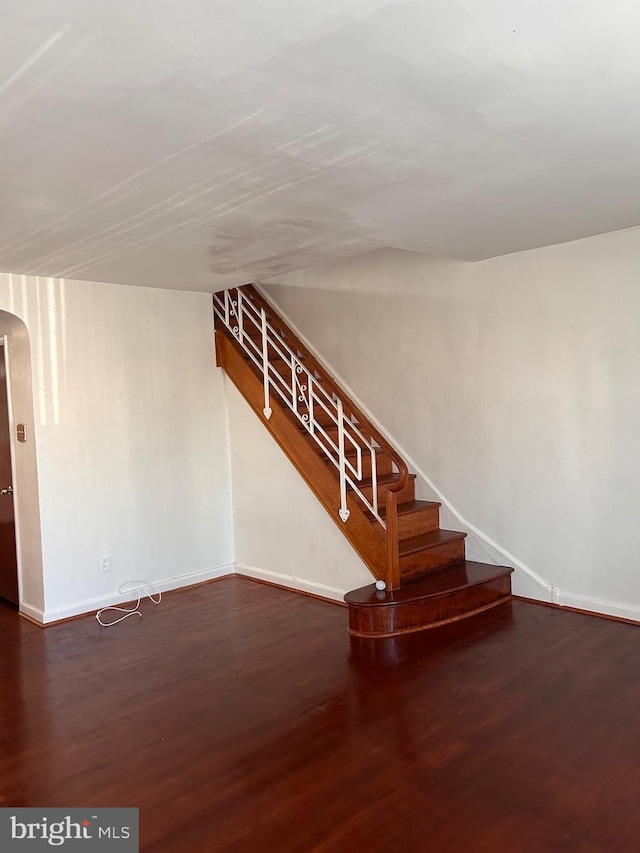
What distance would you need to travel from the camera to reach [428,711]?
3.07 meters

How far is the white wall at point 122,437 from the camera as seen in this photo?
4.62 meters

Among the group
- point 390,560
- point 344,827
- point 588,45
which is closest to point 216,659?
point 390,560

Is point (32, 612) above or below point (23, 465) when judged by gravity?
below

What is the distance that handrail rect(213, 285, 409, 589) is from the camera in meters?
4.79

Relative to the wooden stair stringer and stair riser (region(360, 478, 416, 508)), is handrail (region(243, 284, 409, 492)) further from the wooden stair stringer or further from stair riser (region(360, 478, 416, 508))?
the wooden stair stringer

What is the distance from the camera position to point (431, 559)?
4.66 m

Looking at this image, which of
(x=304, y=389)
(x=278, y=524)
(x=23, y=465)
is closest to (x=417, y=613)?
(x=278, y=524)

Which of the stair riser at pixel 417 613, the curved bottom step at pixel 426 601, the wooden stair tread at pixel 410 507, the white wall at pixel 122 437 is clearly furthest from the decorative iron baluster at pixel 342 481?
the white wall at pixel 122 437

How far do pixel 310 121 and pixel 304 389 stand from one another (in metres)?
3.34

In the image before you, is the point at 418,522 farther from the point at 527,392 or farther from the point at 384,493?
the point at 527,392

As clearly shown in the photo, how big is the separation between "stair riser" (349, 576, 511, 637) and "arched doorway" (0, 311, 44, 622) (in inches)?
91.0

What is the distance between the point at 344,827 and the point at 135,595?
10.5 feet

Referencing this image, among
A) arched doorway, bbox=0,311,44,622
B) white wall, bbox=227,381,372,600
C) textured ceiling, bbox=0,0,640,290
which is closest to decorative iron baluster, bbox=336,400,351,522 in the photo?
white wall, bbox=227,381,372,600

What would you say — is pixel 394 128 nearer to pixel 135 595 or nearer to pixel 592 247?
pixel 592 247
